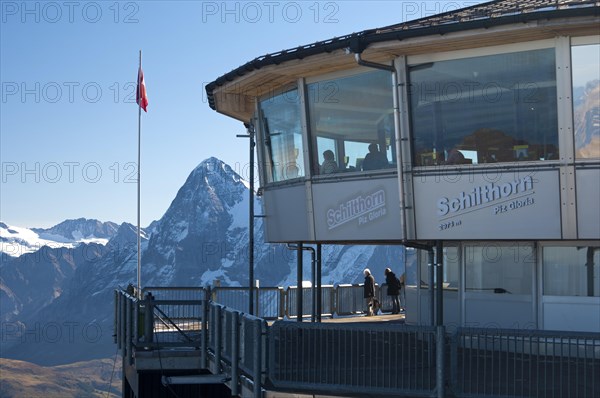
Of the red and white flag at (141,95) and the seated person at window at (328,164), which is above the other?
the red and white flag at (141,95)

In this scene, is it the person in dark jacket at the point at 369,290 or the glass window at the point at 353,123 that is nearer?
the glass window at the point at 353,123

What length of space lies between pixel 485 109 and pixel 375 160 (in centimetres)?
251

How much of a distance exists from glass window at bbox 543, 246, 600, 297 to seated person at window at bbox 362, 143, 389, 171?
329 centimetres

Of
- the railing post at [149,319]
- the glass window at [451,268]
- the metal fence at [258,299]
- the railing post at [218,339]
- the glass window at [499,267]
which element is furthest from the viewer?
the metal fence at [258,299]

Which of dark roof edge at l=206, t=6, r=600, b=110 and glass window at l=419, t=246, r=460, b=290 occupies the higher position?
dark roof edge at l=206, t=6, r=600, b=110

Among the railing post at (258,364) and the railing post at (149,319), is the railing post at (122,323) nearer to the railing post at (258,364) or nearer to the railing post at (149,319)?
the railing post at (149,319)

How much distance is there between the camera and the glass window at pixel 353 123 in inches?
749

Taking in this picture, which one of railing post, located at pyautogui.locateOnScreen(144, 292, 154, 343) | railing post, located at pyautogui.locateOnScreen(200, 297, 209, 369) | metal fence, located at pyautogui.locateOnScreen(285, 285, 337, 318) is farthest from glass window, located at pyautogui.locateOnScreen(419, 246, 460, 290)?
metal fence, located at pyautogui.locateOnScreen(285, 285, 337, 318)

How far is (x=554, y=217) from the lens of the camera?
17.2m

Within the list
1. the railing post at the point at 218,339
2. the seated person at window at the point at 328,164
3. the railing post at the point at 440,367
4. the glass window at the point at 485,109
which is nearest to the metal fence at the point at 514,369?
the railing post at the point at 440,367

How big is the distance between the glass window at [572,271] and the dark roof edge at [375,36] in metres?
4.34

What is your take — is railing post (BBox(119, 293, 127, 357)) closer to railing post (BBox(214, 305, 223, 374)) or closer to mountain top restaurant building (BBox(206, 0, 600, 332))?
mountain top restaurant building (BBox(206, 0, 600, 332))

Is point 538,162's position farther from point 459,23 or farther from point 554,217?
point 459,23

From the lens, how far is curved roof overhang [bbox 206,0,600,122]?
53.5 feet
